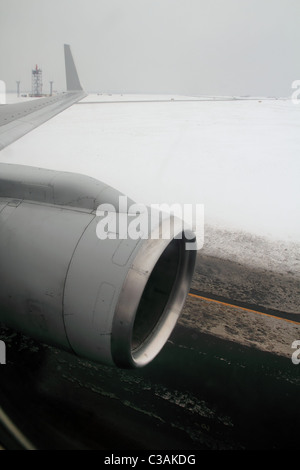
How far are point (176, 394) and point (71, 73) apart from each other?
8.03 m

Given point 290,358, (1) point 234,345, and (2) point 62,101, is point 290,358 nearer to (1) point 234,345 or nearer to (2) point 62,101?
(1) point 234,345

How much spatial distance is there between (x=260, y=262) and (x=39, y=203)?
580 centimetres

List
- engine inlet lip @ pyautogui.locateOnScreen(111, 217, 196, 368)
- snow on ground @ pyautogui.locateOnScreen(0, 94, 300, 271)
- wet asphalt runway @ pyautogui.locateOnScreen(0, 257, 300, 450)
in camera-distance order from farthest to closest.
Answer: snow on ground @ pyautogui.locateOnScreen(0, 94, 300, 271), wet asphalt runway @ pyautogui.locateOnScreen(0, 257, 300, 450), engine inlet lip @ pyautogui.locateOnScreen(111, 217, 196, 368)

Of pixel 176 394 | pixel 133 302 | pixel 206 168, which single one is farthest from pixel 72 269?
pixel 206 168

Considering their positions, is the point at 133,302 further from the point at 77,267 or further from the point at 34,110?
the point at 34,110

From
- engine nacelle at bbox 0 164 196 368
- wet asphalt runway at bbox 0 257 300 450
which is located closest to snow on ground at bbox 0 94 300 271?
wet asphalt runway at bbox 0 257 300 450

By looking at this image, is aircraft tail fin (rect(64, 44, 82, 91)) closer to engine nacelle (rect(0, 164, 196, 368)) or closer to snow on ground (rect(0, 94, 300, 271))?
snow on ground (rect(0, 94, 300, 271))

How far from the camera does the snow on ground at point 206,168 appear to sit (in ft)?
26.7

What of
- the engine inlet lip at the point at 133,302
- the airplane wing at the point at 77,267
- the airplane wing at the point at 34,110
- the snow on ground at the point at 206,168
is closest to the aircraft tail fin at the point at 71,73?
the airplane wing at the point at 34,110

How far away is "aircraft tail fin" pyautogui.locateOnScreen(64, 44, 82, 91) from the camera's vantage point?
7.17 meters

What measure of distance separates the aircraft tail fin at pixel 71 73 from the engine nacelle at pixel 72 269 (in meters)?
5.74

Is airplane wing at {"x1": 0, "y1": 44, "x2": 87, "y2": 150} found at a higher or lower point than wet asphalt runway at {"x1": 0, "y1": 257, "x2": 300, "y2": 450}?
higher

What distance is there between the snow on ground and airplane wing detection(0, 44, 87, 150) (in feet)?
5.40

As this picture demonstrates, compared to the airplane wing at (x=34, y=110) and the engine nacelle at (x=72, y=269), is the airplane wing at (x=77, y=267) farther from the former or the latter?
the airplane wing at (x=34, y=110)
